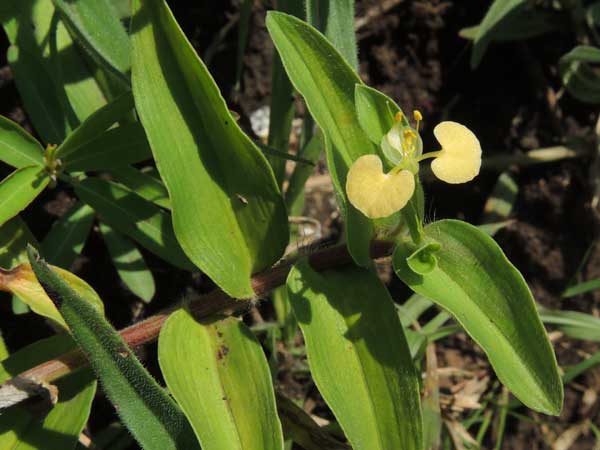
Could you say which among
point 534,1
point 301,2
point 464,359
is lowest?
point 464,359

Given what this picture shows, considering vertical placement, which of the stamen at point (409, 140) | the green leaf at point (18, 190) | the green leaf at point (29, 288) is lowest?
the green leaf at point (29, 288)

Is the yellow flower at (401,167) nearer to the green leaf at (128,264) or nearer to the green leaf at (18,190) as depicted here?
the green leaf at (18,190)

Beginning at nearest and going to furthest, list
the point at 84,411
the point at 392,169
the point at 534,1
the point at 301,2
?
the point at 392,169, the point at 84,411, the point at 301,2, the point at 534,1

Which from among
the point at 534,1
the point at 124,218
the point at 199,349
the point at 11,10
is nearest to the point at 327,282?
the point at 199,349

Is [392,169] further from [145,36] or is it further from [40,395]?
[40,395]

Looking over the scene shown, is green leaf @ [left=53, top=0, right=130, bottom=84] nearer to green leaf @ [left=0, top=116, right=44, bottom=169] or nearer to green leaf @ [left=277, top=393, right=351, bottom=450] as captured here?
green leaf @ [left=0, top=116, right=44, bottom=169]

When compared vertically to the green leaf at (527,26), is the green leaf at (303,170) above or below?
below

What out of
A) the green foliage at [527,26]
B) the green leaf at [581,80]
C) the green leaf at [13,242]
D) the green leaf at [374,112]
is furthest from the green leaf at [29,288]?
the green leaf at [581,80]
